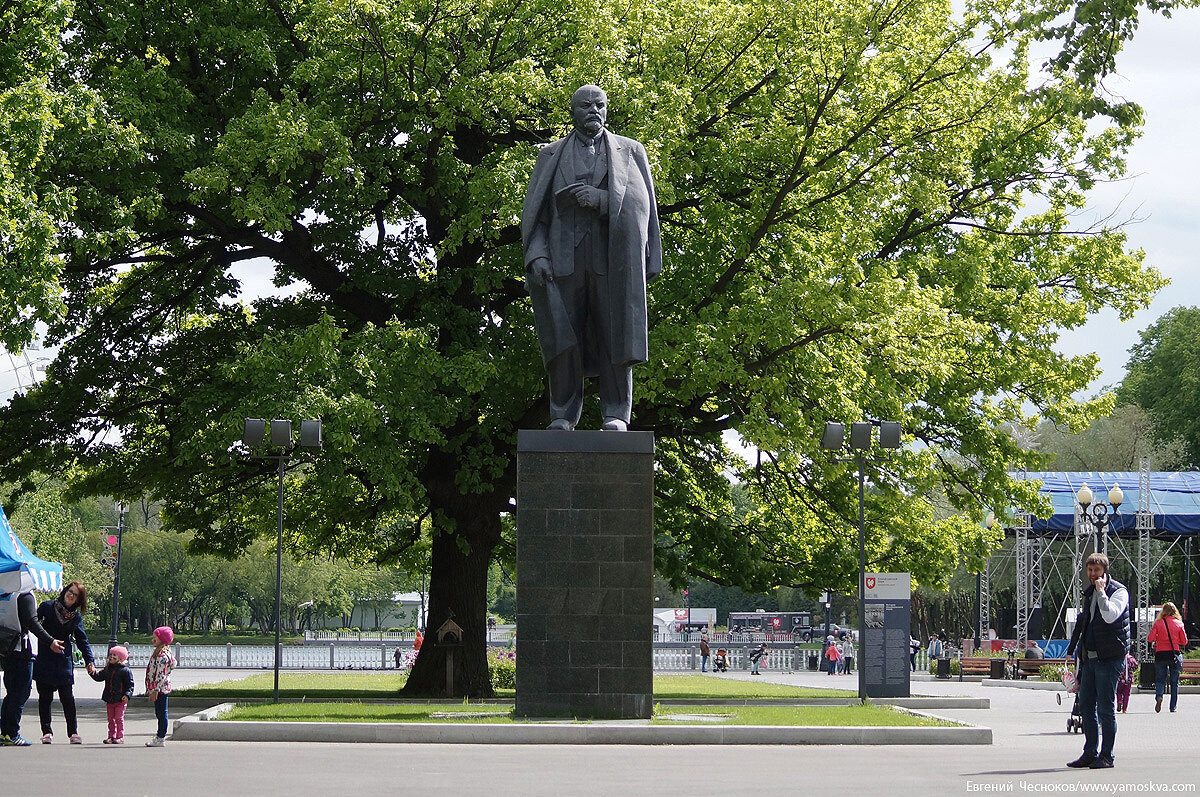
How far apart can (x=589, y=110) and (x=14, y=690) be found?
765 centimetres

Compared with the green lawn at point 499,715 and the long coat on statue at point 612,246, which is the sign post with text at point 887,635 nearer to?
the green lawn at point 499,715

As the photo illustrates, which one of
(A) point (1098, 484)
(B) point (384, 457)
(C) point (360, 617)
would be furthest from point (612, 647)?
(C) point (360, 617)

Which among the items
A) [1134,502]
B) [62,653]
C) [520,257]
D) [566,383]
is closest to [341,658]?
[1134,502]

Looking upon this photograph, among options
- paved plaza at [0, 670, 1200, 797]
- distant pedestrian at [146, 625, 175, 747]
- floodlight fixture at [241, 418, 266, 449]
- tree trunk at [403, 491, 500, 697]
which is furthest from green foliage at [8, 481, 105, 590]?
paved plaza at [0, 670, 1200, 797]

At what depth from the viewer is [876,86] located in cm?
2120

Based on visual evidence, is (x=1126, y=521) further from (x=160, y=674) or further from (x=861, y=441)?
(x=160, y=674)

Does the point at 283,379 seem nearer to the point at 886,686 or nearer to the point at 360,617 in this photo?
the point at 886,686

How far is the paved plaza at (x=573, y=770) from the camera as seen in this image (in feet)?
29.6

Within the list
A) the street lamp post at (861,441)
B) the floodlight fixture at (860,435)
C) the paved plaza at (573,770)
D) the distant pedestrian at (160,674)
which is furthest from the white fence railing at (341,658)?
the paved plaza at (573,770)

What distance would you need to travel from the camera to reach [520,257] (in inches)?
866

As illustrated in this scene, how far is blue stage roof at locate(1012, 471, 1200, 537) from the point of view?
39469 millimetres

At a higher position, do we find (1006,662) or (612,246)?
(612,246)

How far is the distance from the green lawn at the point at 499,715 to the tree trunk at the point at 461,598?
714 centimetres

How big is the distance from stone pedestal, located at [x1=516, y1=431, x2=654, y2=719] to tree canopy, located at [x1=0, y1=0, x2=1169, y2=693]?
23.3 ft
